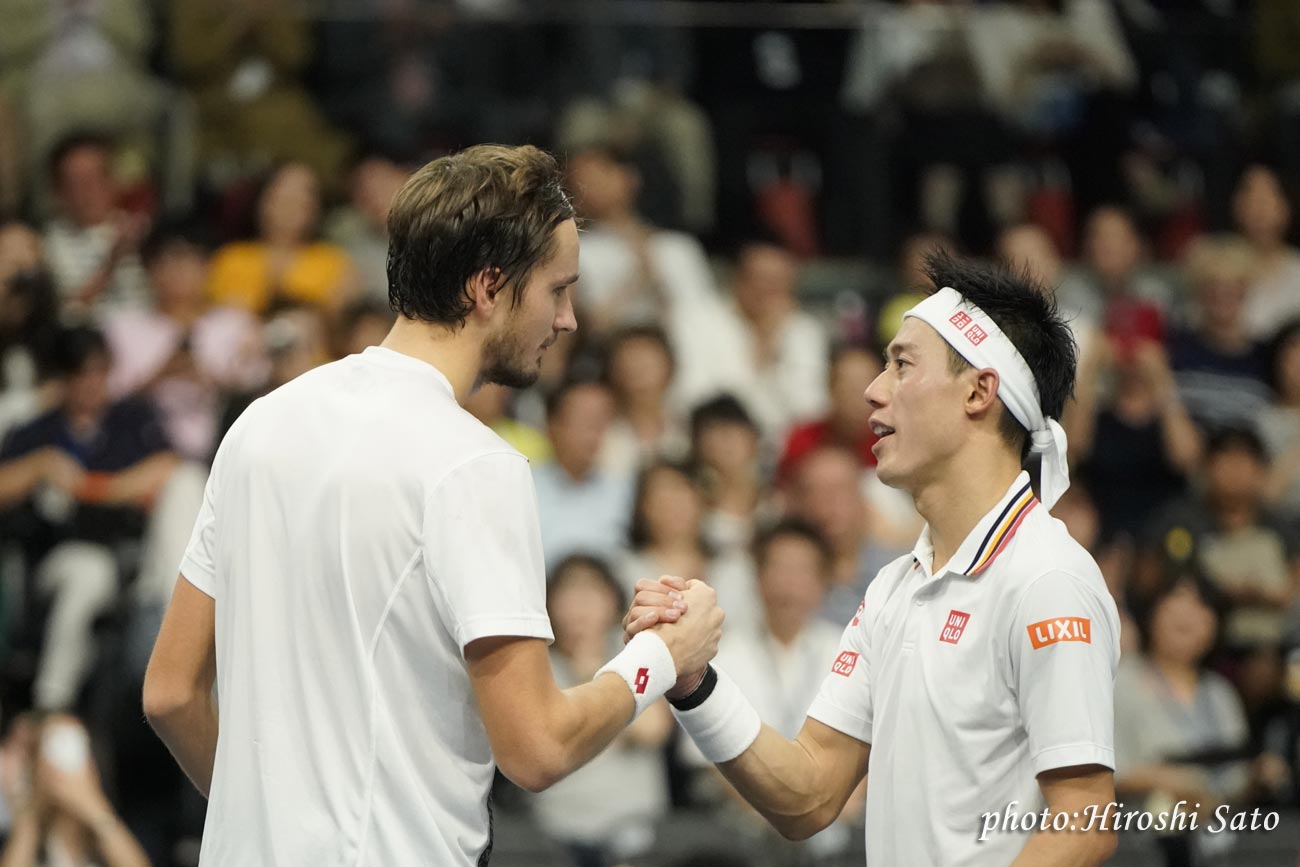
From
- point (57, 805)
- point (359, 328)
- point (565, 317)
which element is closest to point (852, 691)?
point (565, 317)

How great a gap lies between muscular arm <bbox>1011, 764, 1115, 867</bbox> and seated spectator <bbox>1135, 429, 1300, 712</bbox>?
4626 mm

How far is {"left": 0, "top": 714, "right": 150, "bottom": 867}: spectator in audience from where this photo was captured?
675cm

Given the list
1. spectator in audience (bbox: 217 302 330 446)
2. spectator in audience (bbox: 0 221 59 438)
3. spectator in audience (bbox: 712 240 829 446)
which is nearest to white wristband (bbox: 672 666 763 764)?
spectator in audience (bbox: 217 302 330 446)

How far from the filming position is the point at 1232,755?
24.1 feet

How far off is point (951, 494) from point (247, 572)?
1493 mm

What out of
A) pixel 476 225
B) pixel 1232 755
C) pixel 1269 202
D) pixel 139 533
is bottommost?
pixel 1232 755

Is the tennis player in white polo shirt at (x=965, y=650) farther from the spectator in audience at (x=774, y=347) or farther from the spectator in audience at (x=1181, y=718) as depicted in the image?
the spectator in audience at (x=774, y=347)

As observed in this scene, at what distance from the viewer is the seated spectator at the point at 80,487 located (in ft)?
23.8

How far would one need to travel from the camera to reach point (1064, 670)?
3424 millimetres

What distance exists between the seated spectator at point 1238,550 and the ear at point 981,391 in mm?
4379

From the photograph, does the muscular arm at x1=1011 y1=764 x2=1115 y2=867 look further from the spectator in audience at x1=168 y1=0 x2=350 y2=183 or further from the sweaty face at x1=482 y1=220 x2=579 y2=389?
the spectator in audience at x1=168 y1=0 x2=350 y2=183

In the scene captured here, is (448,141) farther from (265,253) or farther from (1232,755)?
(1232,755)

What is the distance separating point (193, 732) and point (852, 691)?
142cm

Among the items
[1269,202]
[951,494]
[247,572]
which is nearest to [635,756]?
[951,494]
